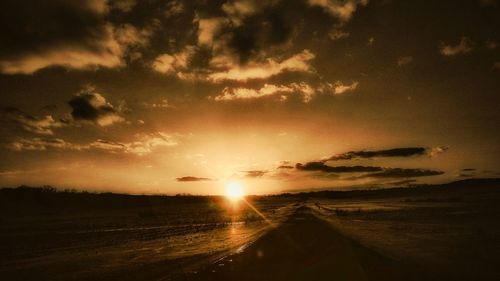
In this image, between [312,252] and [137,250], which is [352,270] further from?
[137,250]

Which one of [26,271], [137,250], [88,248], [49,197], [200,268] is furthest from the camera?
[49,197]

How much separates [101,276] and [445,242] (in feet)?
60.0

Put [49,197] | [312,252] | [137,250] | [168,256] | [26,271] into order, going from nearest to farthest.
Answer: [26,271] < [312,252] < [168,256] < [137,250] < [49,197]

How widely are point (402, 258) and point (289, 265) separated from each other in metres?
5.40

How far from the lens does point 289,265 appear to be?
43.7ft

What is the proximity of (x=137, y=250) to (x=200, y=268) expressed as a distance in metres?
8.66

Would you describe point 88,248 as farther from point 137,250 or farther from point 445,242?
A: point 445,242

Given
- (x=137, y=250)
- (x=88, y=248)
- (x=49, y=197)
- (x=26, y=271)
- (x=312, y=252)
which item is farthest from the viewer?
(x=49, y=197)

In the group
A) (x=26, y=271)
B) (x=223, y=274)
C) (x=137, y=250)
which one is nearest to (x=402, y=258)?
(x=223, y=274)

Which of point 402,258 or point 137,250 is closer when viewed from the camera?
point 402,258

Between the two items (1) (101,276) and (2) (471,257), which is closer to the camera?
(1) (101,276)

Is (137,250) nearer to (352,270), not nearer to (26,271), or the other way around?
(26,271)

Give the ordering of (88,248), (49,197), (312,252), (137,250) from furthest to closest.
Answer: (49,197)
(88,248)
(137,250)
(312,252)

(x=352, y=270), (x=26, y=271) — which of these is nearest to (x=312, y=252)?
(x=352, y=270)
